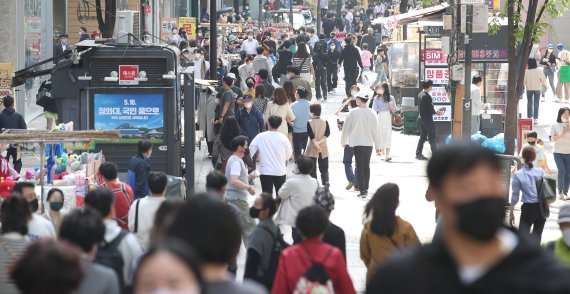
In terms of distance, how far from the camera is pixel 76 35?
152 feet

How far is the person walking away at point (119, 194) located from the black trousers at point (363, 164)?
7256 mm

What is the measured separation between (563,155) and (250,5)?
228 feet

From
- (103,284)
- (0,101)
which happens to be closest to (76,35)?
(0,101)

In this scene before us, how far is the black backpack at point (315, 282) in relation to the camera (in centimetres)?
754

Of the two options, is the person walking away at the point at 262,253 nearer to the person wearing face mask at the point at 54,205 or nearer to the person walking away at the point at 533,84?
the person wearing face mask at the point at 54,205

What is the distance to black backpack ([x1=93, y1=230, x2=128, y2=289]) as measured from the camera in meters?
7.69

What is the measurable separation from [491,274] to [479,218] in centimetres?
19

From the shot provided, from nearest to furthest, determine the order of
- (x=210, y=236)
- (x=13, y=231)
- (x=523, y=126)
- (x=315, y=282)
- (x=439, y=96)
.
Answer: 1. (x=210, y=236)
2. (x=315, y=282)
3. (x=13, y=231)
4. (x=523, y=126)
5. (x=439, y=96)

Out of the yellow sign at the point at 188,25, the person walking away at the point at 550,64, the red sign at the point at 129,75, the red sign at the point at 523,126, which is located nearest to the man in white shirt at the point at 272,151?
the red sign at the point at 129,75

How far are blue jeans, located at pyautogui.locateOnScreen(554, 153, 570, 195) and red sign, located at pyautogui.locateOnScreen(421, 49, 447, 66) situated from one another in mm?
7669

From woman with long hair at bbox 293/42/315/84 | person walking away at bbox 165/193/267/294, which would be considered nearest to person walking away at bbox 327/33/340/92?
woman with long hair at bbox 293/42/315/84

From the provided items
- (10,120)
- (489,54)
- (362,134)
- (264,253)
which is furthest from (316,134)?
(264,253)

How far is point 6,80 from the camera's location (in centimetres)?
2116

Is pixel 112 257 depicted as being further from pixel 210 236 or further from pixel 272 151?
pixel 272 151
